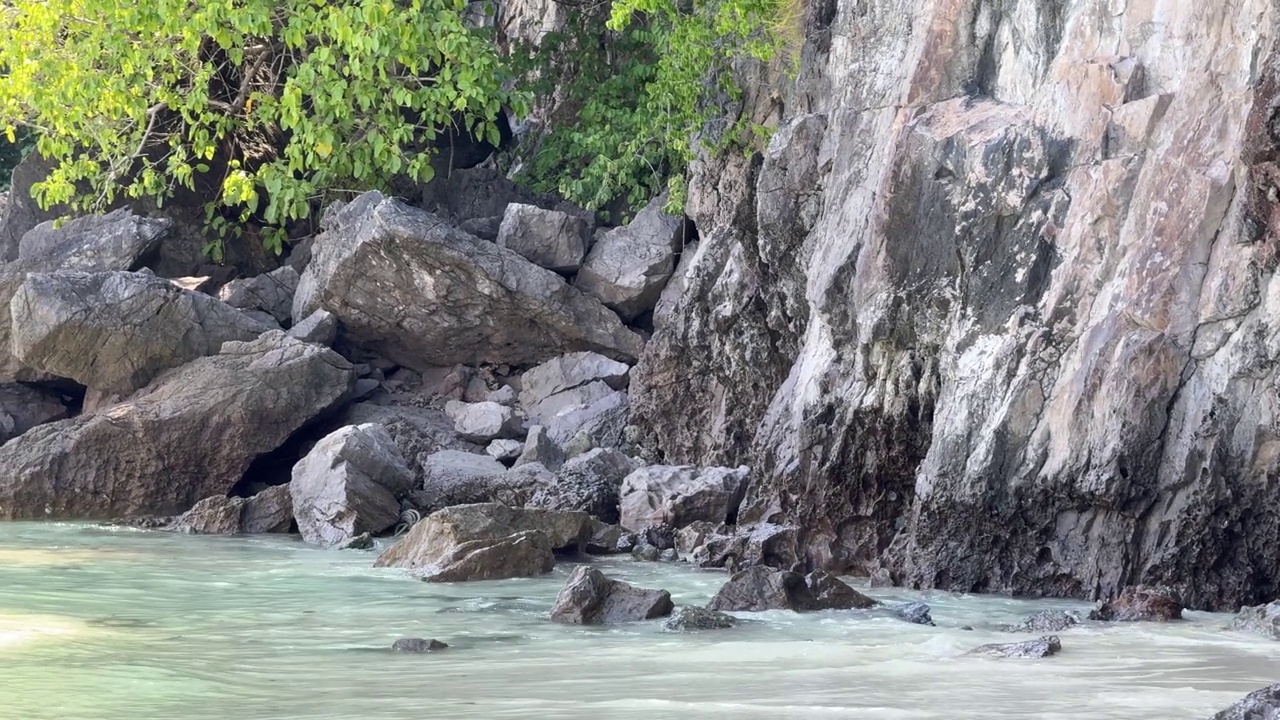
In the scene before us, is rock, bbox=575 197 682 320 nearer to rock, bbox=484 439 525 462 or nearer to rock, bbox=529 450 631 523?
rock, bbox=484 439 525 462

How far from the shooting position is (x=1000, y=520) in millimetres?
8422

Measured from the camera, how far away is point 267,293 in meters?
16.5

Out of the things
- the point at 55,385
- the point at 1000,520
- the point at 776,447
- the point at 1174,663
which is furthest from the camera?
the point at 55,385

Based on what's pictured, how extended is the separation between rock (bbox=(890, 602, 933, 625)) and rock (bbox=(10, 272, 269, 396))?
8.70m

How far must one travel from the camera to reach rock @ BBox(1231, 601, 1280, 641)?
6.70 m

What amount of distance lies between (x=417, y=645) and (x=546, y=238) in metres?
9.38

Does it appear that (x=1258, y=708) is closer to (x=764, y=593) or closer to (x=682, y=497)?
(x=764, y=593)

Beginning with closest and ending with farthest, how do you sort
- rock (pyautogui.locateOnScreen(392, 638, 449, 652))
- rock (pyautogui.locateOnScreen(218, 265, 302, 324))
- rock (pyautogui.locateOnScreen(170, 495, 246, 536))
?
rock (pyautogui.locateOnScreen(392, 638, 449, 652)) → rock (pyautogui.locateOnScreen(170, 495, 246, 536)) → rock (pyautogui.locateOnScreen(218, 265, 302, 324))

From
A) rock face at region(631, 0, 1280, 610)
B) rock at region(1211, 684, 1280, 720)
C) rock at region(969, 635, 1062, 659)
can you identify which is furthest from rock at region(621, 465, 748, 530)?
rock at region(1211, 684, 1280, 720)

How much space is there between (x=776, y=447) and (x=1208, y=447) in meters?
3.36

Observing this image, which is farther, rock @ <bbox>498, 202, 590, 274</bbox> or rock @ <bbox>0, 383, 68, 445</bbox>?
rock @ <bbox>498, 202, 590, 274</bbox>

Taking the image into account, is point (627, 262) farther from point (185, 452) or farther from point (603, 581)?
point (603, 581)

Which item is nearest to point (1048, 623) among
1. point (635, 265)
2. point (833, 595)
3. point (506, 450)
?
point (833, 595)

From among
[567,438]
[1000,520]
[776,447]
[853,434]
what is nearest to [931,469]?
[1000,520]
